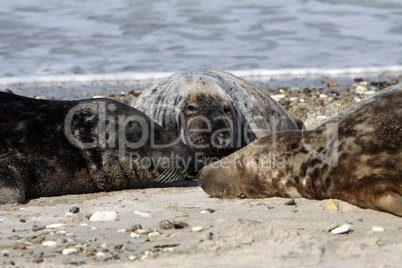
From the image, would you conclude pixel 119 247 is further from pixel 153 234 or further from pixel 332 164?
pixel 332 164

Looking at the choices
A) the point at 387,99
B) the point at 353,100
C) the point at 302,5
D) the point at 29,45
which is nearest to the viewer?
the point at 387,99

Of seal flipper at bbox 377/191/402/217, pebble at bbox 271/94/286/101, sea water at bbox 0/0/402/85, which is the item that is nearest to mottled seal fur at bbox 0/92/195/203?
seal flipper at bbox 377/191/402/217

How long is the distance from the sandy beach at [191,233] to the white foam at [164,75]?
7.03m

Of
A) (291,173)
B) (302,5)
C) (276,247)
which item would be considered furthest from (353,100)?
(302,5)

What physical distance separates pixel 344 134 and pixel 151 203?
1504 mm

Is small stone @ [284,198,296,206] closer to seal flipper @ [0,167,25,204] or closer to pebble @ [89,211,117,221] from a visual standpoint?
pebble @ [89,211,117,221]

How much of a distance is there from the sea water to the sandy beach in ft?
25.4

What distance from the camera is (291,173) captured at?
4109 millimetres

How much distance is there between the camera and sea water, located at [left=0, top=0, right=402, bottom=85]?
12250 millimetres

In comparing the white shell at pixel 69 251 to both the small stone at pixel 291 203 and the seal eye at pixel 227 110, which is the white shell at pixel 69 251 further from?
the seal eye at pixel 227 110

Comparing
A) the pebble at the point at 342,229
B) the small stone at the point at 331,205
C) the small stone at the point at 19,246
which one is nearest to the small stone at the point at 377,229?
the pebble at the point at 342,229

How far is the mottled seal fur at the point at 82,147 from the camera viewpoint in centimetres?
458

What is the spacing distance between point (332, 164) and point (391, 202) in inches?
23.1

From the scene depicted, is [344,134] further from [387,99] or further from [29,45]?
[29,45]
